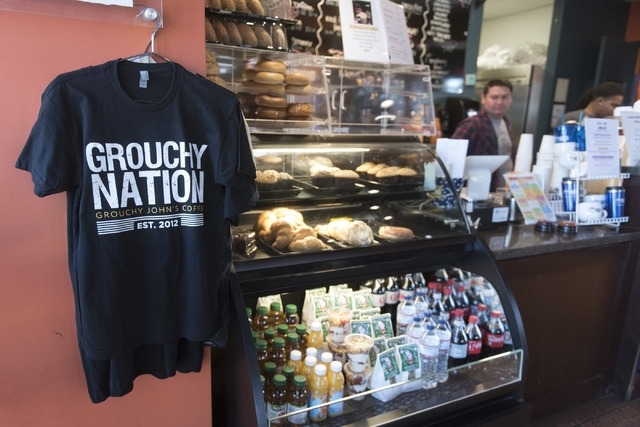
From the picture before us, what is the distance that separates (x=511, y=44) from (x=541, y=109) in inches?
48.9

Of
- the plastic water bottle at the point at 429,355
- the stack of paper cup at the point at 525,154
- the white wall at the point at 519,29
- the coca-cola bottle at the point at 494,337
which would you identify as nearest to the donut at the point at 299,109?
the plastic water bottle at the point at 429,355

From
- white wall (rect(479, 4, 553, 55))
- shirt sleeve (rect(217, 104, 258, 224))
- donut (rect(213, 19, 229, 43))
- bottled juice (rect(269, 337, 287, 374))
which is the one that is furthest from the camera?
white wall (rect(479, 4, 553, 55))

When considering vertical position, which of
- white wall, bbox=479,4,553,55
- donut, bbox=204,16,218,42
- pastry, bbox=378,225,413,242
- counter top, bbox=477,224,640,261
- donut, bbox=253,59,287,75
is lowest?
counter top, bbox=477,224,640,261

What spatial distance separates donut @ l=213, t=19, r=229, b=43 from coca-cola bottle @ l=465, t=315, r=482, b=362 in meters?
1.54

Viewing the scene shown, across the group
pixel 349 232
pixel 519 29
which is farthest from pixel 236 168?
pixel 519 29

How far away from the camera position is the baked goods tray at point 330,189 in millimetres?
1953

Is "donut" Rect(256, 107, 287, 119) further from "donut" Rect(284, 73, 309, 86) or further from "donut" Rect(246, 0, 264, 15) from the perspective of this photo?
"donut" Rect(246, 0, 264, 15)

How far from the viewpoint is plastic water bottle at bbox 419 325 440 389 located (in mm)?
1810

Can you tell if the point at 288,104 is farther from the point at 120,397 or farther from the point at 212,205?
the point at 120,397

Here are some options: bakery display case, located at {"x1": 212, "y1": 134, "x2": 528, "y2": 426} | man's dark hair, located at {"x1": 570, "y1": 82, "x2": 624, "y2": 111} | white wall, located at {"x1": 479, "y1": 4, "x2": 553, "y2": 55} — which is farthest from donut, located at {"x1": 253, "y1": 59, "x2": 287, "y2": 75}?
white wall, located at {"x1": 479, "y1": 4, "x2": 553, "y2": 55}

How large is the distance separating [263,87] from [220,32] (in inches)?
10.5

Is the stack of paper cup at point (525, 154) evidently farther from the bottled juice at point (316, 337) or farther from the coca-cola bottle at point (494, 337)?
the bottled juice at point (316, 337)

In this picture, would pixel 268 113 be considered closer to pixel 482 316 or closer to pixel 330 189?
pixel 330 189

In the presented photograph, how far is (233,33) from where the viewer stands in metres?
1.83
